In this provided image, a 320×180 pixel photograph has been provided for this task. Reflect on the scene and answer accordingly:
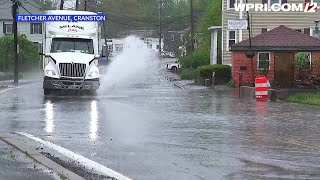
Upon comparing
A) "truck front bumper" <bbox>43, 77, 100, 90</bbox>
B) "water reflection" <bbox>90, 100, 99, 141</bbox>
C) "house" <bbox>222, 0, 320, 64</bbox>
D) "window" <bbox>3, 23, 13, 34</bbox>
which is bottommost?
"water reflection" <bbox>90, 100, 99, 141</bbox>

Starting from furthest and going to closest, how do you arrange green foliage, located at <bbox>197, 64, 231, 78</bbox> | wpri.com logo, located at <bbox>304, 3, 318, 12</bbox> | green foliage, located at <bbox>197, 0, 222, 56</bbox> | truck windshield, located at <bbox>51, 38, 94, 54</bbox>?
green foliage, located at <bbox>197, 0, 222, 56</bbox>, wpri.com logo, located at <bbox>304, 3, 318, 12</bbox>, green foliage, located at <bbox>197, 64, 231, 78</bbox>, truck windshield, located at <bbox>51, 38, 94, 54</bbox>

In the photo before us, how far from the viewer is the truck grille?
2814 centimetres

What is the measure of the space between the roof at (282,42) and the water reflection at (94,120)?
15.7m

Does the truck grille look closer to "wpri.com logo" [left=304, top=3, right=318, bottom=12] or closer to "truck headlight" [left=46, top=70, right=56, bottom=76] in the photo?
"truck headlight" [left=46, top=70, right=56, bottom=76]

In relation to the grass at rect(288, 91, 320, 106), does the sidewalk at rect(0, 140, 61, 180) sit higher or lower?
higher

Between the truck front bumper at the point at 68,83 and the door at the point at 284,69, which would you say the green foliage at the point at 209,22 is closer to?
the door at the point at 284,69

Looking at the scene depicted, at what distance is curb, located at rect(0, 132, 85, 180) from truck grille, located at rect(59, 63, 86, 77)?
14659 mm

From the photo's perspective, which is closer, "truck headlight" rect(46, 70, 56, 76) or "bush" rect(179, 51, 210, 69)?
"truck headlight" rect(46, 70, 56, 76)

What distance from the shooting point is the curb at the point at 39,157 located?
911cm

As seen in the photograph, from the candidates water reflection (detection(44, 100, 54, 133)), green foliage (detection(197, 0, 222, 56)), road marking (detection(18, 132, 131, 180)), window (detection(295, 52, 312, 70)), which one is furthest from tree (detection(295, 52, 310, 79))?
road marking (detection(18, 132, 131, 180))

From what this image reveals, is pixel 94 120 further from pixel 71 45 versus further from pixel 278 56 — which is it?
pixel 278 56

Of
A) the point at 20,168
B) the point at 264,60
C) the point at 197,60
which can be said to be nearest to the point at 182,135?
the point at 20,168

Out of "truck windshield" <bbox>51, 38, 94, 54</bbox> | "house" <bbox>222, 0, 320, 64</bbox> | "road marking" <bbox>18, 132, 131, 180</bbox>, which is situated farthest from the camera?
"house" <bbox>222, 0, 320, 64</bbox>

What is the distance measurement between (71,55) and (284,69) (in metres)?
14.6
